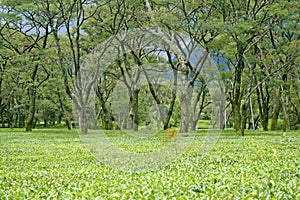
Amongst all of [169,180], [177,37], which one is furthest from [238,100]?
[169,180]

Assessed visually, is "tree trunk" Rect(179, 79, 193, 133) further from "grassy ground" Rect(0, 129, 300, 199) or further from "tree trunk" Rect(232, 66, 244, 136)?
"grassy ground" Rect(0, 129, 300, 199)

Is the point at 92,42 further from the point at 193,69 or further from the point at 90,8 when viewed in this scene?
the point at 193,69

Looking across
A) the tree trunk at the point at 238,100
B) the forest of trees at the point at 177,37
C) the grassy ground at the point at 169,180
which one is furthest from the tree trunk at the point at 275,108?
the grassy ground at the point at 169,180

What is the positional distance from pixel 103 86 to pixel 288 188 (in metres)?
43.9

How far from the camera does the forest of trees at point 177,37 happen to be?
28.0m

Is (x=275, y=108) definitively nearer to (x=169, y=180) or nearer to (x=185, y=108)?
(x=185, y=108)

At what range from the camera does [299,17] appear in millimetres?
29859

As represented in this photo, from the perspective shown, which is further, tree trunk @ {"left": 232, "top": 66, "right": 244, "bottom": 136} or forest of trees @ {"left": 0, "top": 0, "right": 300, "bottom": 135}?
tree trunk @ {"left": 232, "top": 66, "right": 244, "bottom": 136}

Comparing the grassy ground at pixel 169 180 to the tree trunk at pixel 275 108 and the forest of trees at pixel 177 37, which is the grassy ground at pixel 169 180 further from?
the tree trunk at pixel 275 108

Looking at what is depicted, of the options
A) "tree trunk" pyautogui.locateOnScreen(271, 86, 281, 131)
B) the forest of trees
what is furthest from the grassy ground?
"tree trunk" pyautogui.locateOnScreen(271, 86, 281, 131)

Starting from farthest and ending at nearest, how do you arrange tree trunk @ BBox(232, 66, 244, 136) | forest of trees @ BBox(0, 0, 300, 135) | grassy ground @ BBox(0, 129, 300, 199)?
tree trunk @ BBox(232, 66, 244, 136)
forest of trees @ BBox(0, 0, 300, 135)
grassy ground @ BBox(0, 129, 300, 199)

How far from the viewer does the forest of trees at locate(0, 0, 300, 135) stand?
28000 mm

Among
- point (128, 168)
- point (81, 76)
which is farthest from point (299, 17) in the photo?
point (128, 168)

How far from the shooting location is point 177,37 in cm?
3303
